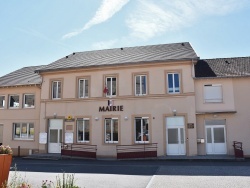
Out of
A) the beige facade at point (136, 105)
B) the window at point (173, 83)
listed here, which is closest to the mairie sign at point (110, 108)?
the beige facade at point (136, 105)

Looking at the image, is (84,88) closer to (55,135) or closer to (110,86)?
(110,86)

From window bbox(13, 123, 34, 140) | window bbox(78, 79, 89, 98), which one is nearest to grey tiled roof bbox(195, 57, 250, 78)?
window bbox(78, 79, 89, 98)

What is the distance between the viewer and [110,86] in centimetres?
2152

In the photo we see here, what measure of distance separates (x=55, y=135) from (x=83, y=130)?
2.55 m

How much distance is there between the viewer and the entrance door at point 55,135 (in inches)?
864

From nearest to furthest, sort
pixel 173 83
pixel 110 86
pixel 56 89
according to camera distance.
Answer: pixel 173 83, pixel 110 86, pixel 56 89

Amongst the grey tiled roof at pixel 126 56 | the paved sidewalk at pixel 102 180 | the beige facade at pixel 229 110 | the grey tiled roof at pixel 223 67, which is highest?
the grey tiled roof at pixel 126 56

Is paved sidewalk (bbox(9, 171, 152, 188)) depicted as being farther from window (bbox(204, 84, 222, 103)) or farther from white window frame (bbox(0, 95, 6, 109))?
white window frame (bbox(0, 95, 6, 109))

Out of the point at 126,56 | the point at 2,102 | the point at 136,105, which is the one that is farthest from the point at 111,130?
the point at 2,102

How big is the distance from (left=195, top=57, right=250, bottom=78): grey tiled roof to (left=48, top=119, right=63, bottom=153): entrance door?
458 inches

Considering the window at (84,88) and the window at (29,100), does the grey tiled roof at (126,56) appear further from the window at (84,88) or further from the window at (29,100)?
the window at (29,100)

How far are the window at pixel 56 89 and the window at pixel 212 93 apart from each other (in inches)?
458

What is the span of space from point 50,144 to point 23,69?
10597 millimetres

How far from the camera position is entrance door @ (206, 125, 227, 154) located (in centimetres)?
1944
